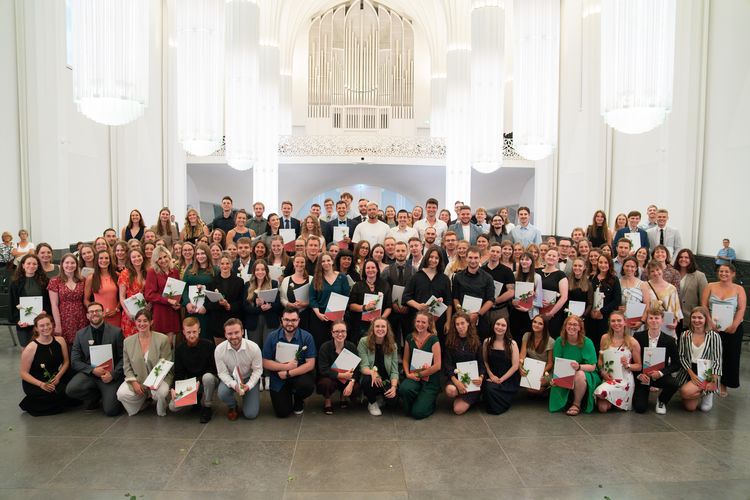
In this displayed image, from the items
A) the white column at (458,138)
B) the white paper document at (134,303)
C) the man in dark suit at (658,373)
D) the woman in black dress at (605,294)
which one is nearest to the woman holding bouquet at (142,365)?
the white paper document at (134,303)

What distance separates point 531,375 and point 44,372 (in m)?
4.89

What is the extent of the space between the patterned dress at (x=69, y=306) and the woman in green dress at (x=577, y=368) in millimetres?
5104

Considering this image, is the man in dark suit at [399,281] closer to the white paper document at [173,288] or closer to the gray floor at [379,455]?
the gray floor at [379,455]

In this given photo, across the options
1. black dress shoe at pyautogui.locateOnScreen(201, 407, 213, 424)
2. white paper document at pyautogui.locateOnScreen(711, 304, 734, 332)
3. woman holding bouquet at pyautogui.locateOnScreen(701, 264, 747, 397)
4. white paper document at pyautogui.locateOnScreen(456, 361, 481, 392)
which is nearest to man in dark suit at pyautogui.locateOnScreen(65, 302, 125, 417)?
black dress shoe at pyautogui.locateOnScreen(201, 407, 213, 424)

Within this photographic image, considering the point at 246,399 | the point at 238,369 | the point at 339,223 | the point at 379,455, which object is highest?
the point at 339,223

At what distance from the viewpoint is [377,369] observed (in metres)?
5.62

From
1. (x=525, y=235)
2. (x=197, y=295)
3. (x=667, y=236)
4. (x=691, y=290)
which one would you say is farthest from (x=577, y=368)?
(x=197, y=295)

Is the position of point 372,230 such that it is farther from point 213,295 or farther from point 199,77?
point 199,77

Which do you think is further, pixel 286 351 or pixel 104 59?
pixel 104 59

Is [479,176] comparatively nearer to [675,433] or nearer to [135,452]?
[675,433]

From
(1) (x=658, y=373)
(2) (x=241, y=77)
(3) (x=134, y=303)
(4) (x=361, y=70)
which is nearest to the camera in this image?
(1) (x=658, y=373)

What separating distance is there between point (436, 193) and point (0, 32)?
17.7 metres

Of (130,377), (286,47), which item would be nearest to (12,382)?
(130,377)

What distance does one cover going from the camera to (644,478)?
4.23 meters
